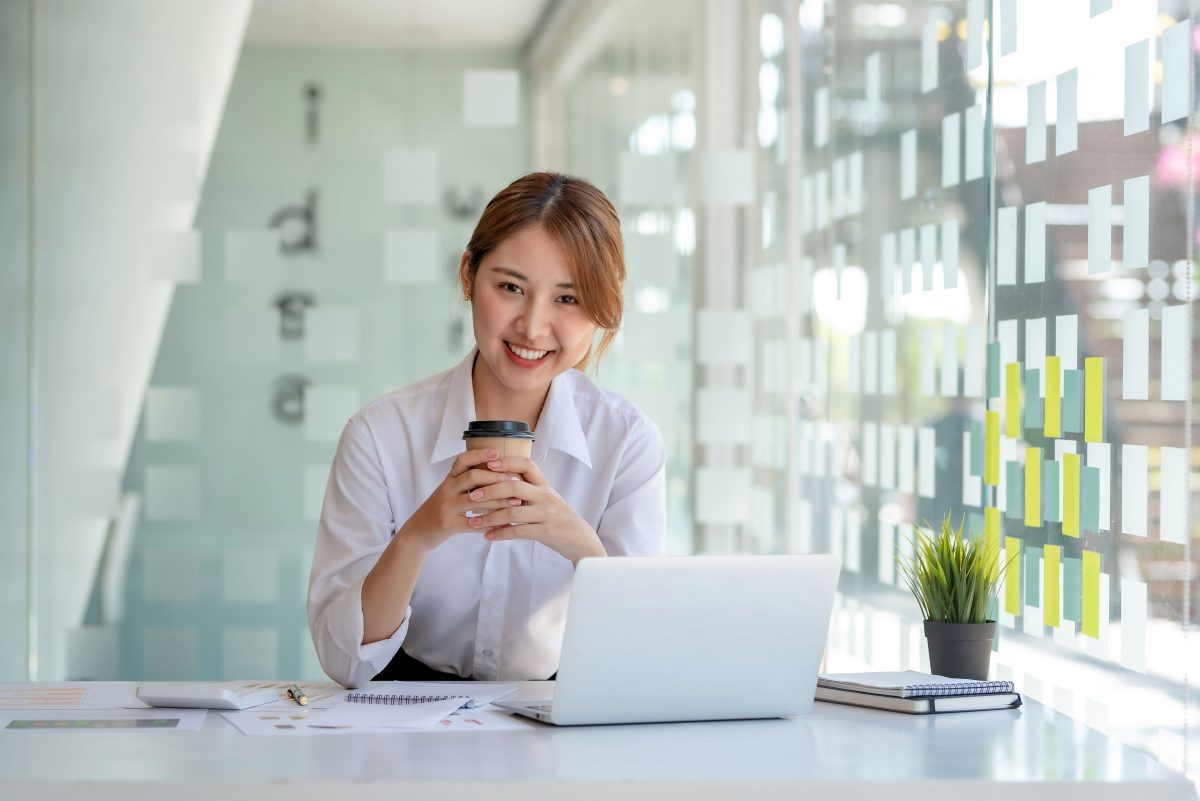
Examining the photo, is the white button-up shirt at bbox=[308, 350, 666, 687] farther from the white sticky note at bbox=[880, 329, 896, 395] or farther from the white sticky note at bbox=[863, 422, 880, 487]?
the white sticky note at bbox=[863, 422, 880, 487]

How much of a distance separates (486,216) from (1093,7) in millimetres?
1008

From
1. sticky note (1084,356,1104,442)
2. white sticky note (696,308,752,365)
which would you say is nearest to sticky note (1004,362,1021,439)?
sticky note (1084,356,1104,442)

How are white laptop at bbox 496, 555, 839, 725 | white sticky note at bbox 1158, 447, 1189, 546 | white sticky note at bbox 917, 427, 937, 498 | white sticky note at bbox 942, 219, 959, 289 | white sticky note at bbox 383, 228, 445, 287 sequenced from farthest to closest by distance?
white sticky note at bbox 383, 228, 445, 287
white sticky note at bbox 917, 427, 937, 498
white sticky note at bbox 942, 219, 959, 289
white sticky note at bbox 1158, 447, 1189, 546
white laptop at bbox 496, 555, 839, 725

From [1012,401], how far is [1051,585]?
348 millimetres

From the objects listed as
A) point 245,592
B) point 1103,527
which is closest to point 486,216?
point 1103,527

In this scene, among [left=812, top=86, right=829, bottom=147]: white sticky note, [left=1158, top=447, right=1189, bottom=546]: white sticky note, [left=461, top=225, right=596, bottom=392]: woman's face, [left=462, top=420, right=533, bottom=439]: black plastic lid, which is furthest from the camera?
[left=812, top=86, right=829, bottom=147]: white sticky note

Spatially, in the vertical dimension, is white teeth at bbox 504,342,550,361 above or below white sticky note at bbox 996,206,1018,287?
below

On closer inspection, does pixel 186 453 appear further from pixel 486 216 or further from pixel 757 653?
pixel 757 653


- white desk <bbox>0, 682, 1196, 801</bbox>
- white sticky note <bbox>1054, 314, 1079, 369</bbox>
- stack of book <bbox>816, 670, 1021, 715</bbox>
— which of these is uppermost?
white sticky note <bbox>1054, 314, 1079, 369</bbox>

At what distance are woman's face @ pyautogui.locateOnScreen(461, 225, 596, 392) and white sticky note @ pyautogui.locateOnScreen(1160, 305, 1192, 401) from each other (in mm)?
822

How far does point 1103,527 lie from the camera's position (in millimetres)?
2076

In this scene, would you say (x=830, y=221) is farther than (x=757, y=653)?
Yes

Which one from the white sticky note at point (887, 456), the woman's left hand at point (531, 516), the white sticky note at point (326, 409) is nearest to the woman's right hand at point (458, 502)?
the woman's left hand at point (531, 516)

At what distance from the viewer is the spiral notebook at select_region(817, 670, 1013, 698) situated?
168 cm
